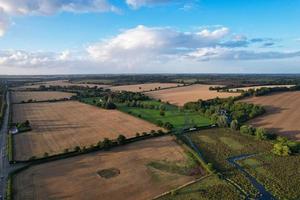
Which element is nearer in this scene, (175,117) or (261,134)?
(261,134)

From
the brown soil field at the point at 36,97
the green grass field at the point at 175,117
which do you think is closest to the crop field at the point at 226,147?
the green grass field at the point at 175,117

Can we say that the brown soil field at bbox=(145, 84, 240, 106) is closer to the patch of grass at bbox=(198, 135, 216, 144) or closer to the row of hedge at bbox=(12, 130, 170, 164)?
the patch of grass at bbox=(198, 135, 216, 144)

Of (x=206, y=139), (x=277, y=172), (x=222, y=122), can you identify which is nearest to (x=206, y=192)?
(x=277, y=172)

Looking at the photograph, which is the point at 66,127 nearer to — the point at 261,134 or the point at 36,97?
the point at 261,134

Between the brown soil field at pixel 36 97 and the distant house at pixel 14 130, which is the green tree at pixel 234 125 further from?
the brown soil field at pixel 36 97

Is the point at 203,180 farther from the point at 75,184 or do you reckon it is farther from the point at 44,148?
the point at 44,148

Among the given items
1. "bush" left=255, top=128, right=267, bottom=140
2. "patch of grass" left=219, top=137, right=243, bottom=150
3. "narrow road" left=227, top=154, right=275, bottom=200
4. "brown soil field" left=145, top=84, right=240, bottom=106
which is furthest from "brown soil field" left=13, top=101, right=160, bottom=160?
"brown soil field" left=145, top=84, right=240, bottom=106
